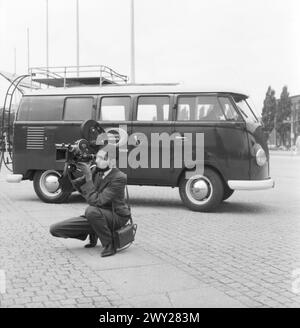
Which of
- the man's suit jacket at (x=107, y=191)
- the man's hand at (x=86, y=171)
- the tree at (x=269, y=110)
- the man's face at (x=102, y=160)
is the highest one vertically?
the tree at (x=269, y=110)

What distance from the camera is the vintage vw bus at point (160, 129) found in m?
10.4

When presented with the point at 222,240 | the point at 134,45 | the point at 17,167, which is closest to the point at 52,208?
the point at 17,167

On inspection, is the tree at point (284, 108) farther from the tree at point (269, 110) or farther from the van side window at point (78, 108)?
the van side window at point (78, 108)

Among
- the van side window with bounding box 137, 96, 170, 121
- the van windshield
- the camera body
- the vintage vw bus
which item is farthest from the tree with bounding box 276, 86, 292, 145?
the camera body

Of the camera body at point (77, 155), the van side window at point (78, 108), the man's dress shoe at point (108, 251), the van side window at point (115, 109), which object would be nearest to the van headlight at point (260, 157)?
the van side window at point (115, 109)

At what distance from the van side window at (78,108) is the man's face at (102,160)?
5032mm

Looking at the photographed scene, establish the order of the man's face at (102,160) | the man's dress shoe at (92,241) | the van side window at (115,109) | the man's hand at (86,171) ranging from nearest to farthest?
the man's hand at (86,171)
the man's face at (102,160)
the man's dress shoe at (92,241)
the van side window at (115,109)

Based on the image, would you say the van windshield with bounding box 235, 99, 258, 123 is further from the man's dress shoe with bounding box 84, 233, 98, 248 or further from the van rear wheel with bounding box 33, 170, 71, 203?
the man's dress shoe with bounding box 84, 233, 98, 248

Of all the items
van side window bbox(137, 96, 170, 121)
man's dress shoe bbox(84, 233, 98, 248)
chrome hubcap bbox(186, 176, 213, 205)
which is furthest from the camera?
van side window bbox(137, 96, 170, 121)

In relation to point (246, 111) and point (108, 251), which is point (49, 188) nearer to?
point (246, 111)

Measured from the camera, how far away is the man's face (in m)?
6.74

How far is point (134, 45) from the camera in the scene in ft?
102

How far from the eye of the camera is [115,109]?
1150cm
